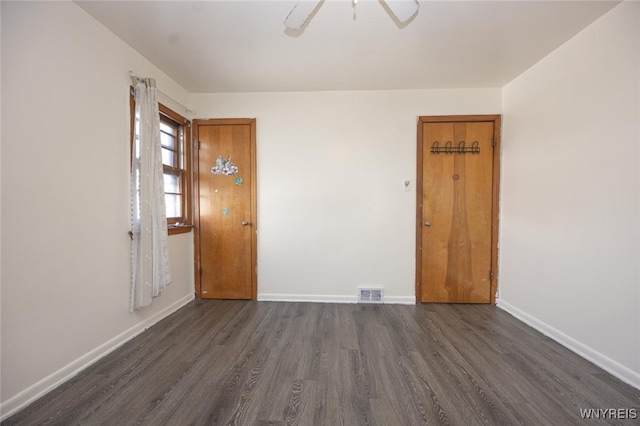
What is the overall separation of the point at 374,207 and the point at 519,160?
156 centimetres

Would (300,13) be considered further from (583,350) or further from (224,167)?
(583,350)

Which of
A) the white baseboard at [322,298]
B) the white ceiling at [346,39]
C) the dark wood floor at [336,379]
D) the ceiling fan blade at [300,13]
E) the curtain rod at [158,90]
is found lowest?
the dark wood floor at [336,379]

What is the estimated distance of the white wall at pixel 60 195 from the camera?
53.7 inches

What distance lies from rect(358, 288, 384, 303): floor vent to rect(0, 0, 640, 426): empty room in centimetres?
3

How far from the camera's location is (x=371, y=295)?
2.94 meters

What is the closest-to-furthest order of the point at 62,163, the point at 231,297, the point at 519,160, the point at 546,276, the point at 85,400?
the point at 85,400 < the point at 62,163 < the point at 546,276 < the point at 519,160 < the point at 231,297

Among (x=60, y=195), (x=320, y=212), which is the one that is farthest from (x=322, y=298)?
(x=60, y=195)

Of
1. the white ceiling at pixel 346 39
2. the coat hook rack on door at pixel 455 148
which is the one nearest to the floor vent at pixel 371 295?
the coat hook rack on door at pixel 455 148

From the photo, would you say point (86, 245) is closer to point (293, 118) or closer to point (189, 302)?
point (189, 302)

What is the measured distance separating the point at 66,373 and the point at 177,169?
1.97 metres

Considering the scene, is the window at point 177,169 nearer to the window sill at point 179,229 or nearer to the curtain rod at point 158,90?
the window sill at point 179,229

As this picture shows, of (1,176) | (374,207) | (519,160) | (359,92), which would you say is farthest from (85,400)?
(519,160)

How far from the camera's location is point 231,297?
3.06 metres

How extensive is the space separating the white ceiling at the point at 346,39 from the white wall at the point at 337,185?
264mm
